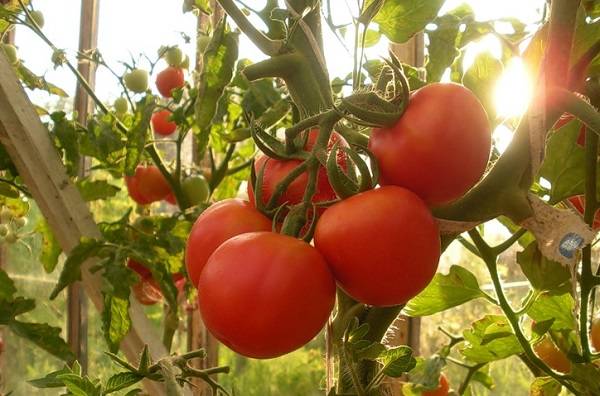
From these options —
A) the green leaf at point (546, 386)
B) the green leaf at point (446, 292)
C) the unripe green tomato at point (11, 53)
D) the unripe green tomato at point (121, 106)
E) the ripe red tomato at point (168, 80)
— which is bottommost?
the green leaf at point (546, 386)

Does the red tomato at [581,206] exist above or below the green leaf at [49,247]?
above

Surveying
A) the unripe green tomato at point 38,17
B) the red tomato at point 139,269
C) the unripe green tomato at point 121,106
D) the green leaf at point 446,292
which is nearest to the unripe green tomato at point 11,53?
the unripe green tomato at point 38,17

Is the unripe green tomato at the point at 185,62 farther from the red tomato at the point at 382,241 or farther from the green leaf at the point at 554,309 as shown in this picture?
the red tomato at the point at 382,241

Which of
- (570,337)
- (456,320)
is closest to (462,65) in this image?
(570,337)

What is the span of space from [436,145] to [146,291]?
0.93 metres

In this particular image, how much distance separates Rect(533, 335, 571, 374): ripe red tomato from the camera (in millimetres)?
751

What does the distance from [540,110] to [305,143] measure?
0.44ft

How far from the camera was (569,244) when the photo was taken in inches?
15.8

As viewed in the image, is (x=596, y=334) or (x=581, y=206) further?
(x=596, y=334)

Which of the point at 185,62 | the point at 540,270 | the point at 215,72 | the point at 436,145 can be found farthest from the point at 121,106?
the point at 436,145

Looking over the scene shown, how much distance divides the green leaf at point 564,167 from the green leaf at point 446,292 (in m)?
0.13

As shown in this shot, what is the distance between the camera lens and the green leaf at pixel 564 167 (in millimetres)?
539

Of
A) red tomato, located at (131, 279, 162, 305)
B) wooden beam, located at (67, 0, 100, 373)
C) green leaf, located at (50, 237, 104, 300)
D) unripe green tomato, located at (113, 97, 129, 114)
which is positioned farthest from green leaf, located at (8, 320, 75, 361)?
wooden beam, located at (67, 0, 100, 373)

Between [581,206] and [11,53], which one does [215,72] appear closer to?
[581,206]
